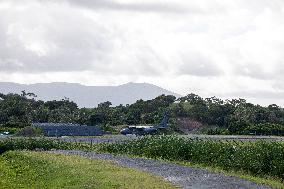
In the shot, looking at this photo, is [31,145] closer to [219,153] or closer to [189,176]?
[219,153]

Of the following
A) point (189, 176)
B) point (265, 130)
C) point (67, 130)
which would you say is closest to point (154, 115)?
point (265, 130)

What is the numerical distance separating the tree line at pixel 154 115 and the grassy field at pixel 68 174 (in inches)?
2099

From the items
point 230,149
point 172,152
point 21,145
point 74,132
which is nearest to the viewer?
point 230,149

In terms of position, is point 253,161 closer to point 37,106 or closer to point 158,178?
point 158,178

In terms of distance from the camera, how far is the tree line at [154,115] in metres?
102

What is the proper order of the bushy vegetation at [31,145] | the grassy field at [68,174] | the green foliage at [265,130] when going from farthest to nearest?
the green foliage at [265,130] < the bushy vegetation at [31,145] < the grassy field at [68,174]

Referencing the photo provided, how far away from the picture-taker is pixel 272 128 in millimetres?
100062

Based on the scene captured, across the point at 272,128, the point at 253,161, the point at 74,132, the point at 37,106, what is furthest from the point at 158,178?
the point at 37,106

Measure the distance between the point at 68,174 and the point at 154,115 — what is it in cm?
8159

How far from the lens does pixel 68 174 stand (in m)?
35.5

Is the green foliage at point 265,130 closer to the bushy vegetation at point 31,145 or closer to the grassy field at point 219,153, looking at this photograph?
the grassy field at point 219,153

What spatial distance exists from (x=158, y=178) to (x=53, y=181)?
643 cm

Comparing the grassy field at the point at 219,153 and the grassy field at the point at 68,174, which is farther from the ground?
the grassy field at the point at 219,153

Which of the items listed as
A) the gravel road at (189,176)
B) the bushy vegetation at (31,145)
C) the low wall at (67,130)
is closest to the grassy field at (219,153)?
the gravel road at (189,176)
